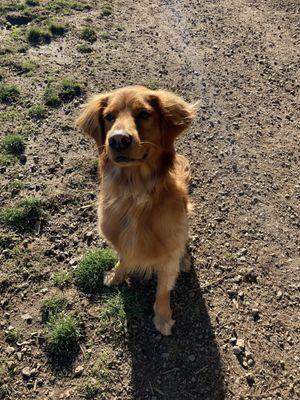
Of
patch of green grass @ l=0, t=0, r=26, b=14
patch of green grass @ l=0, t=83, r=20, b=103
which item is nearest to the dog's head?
patch of green grass @ l=0, t=83, r=20, b=103

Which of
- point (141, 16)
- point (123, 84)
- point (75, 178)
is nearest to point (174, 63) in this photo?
point (123, 84)

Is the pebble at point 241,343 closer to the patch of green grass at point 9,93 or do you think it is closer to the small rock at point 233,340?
the small rock at point 233,340

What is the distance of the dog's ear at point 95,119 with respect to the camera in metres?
Answer: 4.13

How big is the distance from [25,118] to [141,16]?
4221 mm

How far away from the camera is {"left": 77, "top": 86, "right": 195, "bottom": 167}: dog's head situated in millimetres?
3668

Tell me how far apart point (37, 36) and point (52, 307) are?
246 inches

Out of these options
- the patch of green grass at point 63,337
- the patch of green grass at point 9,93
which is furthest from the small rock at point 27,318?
the patch of green grass at point 9,93

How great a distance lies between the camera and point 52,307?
4.94 m

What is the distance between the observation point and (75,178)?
247 inches

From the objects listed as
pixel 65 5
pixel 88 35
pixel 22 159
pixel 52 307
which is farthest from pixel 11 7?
pixel 52 307

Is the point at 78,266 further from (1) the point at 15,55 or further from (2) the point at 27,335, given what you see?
(1) the point at 15,55

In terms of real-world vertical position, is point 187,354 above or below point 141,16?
below

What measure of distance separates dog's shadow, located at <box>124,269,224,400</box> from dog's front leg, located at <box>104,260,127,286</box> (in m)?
0.27

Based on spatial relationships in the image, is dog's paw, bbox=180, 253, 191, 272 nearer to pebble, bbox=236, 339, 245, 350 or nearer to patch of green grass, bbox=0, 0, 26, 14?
pebble, bbox=236, 339, 245, 350
